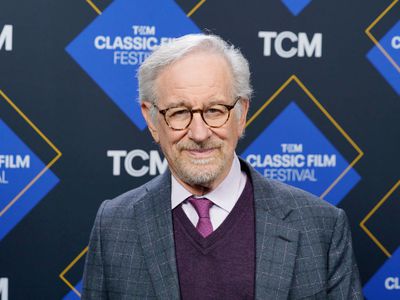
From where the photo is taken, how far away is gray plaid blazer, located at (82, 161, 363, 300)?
112cm

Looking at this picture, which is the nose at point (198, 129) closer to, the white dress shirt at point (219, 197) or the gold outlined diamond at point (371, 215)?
the white dress shirt at point (219, 197)

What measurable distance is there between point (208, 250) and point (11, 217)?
0.89 metres

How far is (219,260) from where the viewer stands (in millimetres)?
1122

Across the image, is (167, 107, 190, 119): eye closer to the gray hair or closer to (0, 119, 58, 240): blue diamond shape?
the gray hair

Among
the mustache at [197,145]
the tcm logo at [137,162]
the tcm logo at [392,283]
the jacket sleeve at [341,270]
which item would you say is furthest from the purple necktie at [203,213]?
the tcm logo at [392,283]

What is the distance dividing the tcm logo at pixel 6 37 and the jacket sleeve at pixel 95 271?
0.77 meters

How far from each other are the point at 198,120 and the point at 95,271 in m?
0.37

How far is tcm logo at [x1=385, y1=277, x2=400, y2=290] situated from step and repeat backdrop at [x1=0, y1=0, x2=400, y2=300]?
1cm

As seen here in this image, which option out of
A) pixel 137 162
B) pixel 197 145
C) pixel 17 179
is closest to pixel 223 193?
pixel 197 145

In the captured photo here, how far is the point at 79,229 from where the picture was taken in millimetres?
1859

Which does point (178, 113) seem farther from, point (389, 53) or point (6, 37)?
point (389, 53)

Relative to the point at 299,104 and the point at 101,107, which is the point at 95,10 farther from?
the point at 299,104

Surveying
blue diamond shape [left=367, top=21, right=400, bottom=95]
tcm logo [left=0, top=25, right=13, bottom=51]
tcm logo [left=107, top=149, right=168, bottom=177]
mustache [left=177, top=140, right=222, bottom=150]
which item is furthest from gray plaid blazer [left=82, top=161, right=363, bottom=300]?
blue diamond shape [left=367, top=21, right=400, bottom=95]

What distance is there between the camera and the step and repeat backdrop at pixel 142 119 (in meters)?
1.80
